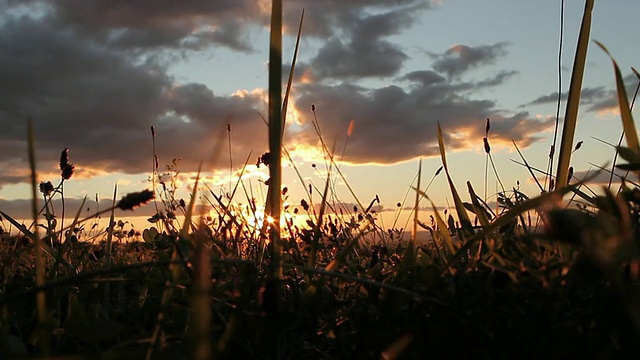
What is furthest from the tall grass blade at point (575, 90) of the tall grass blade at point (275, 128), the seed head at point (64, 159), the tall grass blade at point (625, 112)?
the seed head at point (64, 159)

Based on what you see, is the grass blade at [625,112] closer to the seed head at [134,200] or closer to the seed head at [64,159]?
the seed head at [134,200]

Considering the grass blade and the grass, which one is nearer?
the grass

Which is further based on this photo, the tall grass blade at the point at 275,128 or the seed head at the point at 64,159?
the seed head at the point at 64,159

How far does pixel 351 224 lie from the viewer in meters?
4.60

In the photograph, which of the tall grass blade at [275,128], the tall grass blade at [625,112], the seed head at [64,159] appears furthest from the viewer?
the seed head at [64,159]

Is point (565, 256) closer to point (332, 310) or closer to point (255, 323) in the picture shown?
point (332, 310)

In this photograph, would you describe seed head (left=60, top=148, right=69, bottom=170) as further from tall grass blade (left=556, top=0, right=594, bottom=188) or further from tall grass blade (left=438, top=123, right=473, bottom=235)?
tall grass blade (left=556, top=0, right=594, bottom=188)

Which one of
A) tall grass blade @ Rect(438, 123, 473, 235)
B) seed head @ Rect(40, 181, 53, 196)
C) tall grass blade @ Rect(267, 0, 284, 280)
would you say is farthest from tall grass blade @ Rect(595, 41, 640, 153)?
seed head @ Rect(40, 181, 53, 196)

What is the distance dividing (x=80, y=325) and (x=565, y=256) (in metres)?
1.40

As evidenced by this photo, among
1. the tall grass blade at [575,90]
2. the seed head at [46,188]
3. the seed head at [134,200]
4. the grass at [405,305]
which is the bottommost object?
the grass at [405,305]

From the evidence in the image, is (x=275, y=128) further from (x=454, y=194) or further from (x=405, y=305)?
(x=454, y=194)

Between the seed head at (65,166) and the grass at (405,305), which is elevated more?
the seed head at (65,166)

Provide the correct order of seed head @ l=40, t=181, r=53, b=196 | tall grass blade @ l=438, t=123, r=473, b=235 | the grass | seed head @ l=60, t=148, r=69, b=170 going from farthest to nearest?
seed head @ l=40, t=181, r=53, b=196
seed head @ l=60, t=148, r=69, b=170
tall grass blade @ l=438, t=123, r=473, b=235
the grass

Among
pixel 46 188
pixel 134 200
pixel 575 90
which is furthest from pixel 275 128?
pixel 46 188
